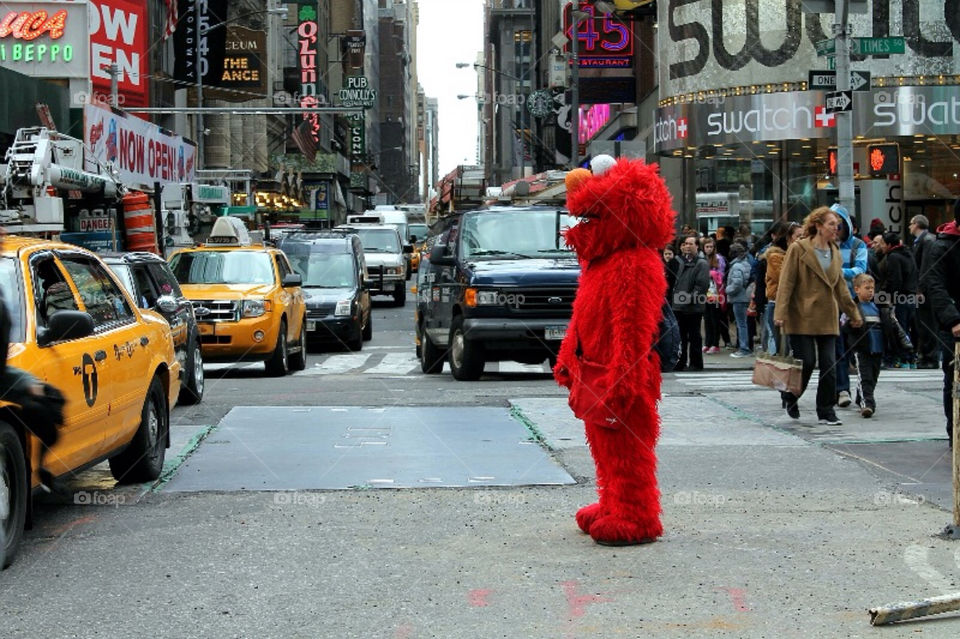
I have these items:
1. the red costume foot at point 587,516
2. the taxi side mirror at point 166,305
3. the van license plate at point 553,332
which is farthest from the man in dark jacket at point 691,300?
the red costume foot at point 587,516

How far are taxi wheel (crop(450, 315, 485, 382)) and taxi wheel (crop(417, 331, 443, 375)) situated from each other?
151 cm

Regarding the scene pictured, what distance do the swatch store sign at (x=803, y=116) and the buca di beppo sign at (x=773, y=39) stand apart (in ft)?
1.49

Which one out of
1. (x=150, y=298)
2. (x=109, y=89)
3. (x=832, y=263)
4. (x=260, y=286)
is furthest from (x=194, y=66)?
(x=832, y=263)

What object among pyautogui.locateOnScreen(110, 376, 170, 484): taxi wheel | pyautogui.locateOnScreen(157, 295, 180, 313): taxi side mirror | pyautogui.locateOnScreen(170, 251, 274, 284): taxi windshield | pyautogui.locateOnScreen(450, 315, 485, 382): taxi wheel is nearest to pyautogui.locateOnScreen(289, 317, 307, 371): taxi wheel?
pyautogui.locateOnScreen(170, 251, 274, 284): taxi windshield

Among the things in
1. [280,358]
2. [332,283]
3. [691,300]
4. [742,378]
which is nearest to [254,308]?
[280,358]

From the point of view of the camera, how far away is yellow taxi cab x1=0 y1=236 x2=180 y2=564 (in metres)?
6.93

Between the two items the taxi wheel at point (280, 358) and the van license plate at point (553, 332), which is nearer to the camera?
the van license plate at point (553, 332)

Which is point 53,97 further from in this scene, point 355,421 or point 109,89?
point 355,421

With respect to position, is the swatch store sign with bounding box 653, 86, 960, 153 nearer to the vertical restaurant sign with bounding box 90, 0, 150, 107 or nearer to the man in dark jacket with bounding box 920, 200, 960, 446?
the vertical restaurant sign with bounding box 90, 0, 150, 107

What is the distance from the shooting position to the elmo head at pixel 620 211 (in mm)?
7164

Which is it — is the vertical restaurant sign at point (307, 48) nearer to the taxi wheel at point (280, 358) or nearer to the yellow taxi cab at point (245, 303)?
the yellow taxi cab at point (245, 303)

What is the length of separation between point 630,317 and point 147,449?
3.74 m

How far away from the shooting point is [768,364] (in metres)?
11.7

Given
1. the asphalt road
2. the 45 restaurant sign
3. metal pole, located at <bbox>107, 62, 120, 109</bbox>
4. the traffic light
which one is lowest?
the asphalt road
